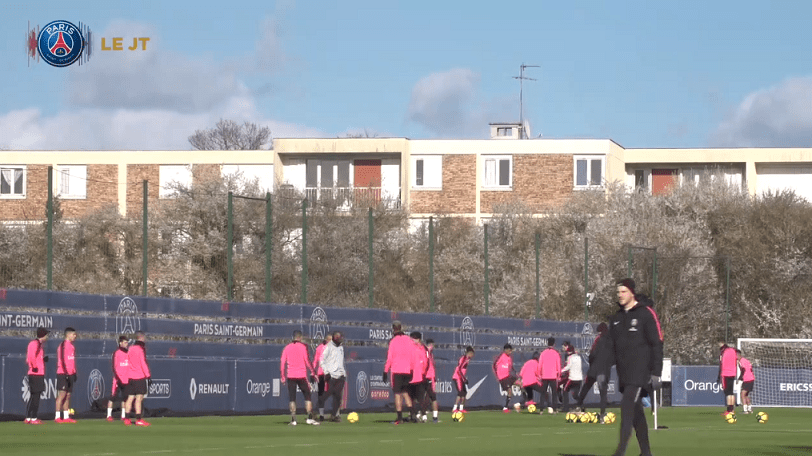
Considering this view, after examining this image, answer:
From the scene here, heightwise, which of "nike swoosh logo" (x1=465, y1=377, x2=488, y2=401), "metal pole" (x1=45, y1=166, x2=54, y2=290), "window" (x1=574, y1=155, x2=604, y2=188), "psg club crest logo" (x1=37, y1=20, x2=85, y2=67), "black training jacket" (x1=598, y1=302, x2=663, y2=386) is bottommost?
"nike swoosh logo" (x1=465, y1=377, x2=488, y2=401)

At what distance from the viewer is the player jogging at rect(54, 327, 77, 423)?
26.5 meters

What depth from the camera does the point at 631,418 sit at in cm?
1561

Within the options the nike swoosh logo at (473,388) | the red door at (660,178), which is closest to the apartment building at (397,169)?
the red door at (660,178)

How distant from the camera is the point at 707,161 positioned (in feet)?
270

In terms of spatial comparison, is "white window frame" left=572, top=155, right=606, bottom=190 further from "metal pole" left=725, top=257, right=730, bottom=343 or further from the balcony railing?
"metal pole" left=725, top=257, right=730, bottom=343

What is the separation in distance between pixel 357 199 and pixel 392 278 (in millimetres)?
15446

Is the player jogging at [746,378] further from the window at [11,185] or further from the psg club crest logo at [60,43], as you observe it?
the window at [11,185]

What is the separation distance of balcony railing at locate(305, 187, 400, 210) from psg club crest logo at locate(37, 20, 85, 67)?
994 inches

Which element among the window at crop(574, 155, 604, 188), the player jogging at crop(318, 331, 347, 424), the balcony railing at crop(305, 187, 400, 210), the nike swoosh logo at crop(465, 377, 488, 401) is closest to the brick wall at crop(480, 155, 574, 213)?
the window at crop(574, 155, 604, 188)

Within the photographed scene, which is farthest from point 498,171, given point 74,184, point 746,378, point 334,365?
point 334,365

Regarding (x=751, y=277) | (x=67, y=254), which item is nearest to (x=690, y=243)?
(x=751, y=277)

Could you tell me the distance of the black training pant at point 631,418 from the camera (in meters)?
15.6

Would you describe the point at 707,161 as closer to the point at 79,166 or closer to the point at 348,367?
the point at 79,166

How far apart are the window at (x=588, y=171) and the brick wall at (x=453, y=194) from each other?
17.6 feet
